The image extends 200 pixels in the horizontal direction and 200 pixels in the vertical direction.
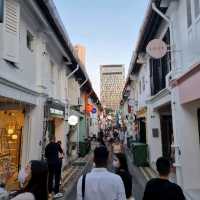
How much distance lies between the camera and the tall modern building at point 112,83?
397 ft

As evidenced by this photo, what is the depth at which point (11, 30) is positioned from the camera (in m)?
7.50

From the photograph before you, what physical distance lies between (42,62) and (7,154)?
354 centimetres

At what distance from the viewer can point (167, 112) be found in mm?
14984

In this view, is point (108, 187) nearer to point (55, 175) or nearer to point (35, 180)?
point (35, 180)

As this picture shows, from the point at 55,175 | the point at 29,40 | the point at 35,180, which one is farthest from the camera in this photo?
the point at 29,40

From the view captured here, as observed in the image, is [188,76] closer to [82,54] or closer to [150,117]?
[150,117]

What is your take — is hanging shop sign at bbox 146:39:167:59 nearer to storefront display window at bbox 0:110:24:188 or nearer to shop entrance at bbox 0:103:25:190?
shop entrance at bbox 0:103:25:190

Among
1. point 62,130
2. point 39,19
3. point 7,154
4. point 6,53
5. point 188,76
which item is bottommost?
point 7,154

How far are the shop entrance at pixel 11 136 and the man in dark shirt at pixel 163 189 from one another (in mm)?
7002

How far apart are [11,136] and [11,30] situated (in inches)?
165

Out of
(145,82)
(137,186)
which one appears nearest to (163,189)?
(137,186)

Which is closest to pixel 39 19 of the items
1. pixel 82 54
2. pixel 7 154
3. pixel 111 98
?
pixel 7 154

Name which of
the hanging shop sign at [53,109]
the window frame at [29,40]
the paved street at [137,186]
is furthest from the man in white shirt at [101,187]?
the hanging shop sign at [53,109]

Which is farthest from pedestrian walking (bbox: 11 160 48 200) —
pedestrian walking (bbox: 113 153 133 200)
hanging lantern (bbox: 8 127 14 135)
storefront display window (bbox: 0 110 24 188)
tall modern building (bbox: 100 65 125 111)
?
tall modern building (bbox: 100 65 125 111)
